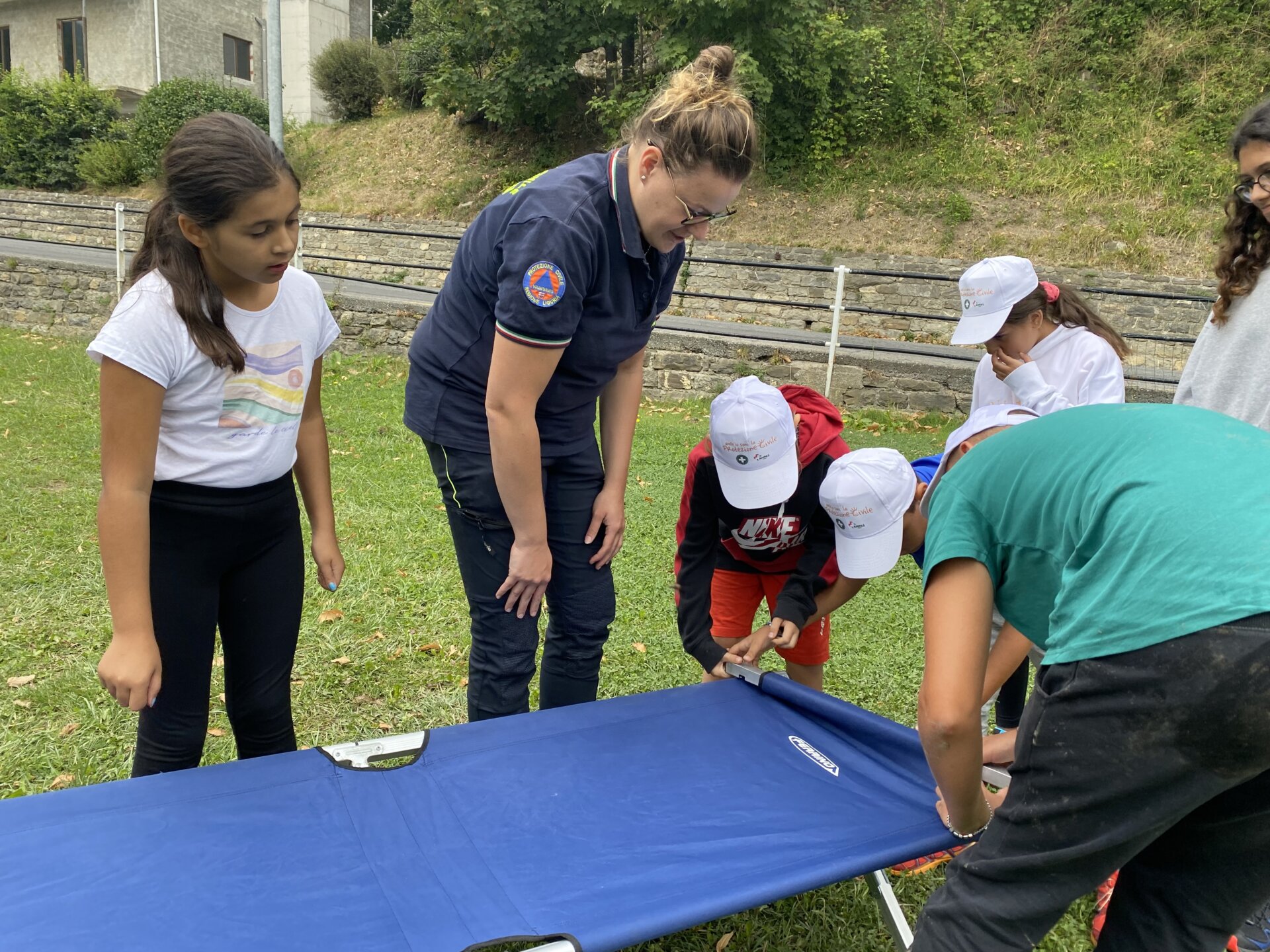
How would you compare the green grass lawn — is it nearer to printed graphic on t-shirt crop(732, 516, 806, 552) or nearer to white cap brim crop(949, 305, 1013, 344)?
printed graphic on t-shirt crop(732, 516, 806, 552)

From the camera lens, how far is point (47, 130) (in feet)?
65.6

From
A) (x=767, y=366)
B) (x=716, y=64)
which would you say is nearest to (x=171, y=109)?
(x=767, y=366)

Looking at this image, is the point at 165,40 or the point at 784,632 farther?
the point at 165,40

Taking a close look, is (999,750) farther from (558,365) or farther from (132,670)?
(132,670)

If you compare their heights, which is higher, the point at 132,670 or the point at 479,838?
the point at 132,670

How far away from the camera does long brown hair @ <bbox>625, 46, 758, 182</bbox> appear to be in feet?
5.41

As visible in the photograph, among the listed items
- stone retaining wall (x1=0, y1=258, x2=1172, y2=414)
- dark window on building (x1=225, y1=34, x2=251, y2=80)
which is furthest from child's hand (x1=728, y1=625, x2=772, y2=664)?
dark window on building (x1=225, y1=34, x2=251, y2=80)

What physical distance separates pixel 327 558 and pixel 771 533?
1.10 m

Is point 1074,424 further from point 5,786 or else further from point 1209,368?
point 5,786

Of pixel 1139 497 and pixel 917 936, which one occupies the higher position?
pixel 1139 497

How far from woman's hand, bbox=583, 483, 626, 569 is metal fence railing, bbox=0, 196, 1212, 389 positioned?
3357 mm

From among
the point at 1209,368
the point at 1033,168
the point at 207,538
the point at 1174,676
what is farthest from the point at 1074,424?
the point at 1033,168

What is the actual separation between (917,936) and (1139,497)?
2.27 feet

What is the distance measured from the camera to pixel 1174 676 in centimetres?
107
